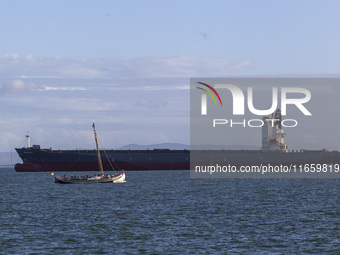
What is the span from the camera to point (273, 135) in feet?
614

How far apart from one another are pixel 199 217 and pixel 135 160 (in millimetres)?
104247

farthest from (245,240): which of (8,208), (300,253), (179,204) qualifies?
(8,208)

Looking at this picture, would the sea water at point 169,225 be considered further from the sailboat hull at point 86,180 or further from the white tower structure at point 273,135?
the white tower structure at point 273,135

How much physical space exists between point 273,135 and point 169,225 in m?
146

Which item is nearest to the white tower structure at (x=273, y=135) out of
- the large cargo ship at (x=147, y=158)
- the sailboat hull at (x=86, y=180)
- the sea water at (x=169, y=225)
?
the large cargo ship at (x=147, y=158)

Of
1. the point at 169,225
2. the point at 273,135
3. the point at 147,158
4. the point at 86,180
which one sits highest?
the point at 273,135

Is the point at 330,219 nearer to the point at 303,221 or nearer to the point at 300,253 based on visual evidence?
the point at 303,221

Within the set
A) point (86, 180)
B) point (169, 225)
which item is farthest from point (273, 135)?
point (169, 225)

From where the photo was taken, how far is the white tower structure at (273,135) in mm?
182750

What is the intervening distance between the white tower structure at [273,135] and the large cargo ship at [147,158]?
5855 millimetres

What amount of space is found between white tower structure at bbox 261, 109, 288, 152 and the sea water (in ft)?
367

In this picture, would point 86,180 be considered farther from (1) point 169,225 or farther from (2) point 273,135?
(2) point 273,135

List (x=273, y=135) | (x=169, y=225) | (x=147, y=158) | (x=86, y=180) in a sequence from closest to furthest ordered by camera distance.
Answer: (x=169, y=225)
(x=86, y=180)
(x=147, y=158)
(x=273, y=135)

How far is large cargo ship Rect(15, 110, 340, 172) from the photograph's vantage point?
149875 mm
